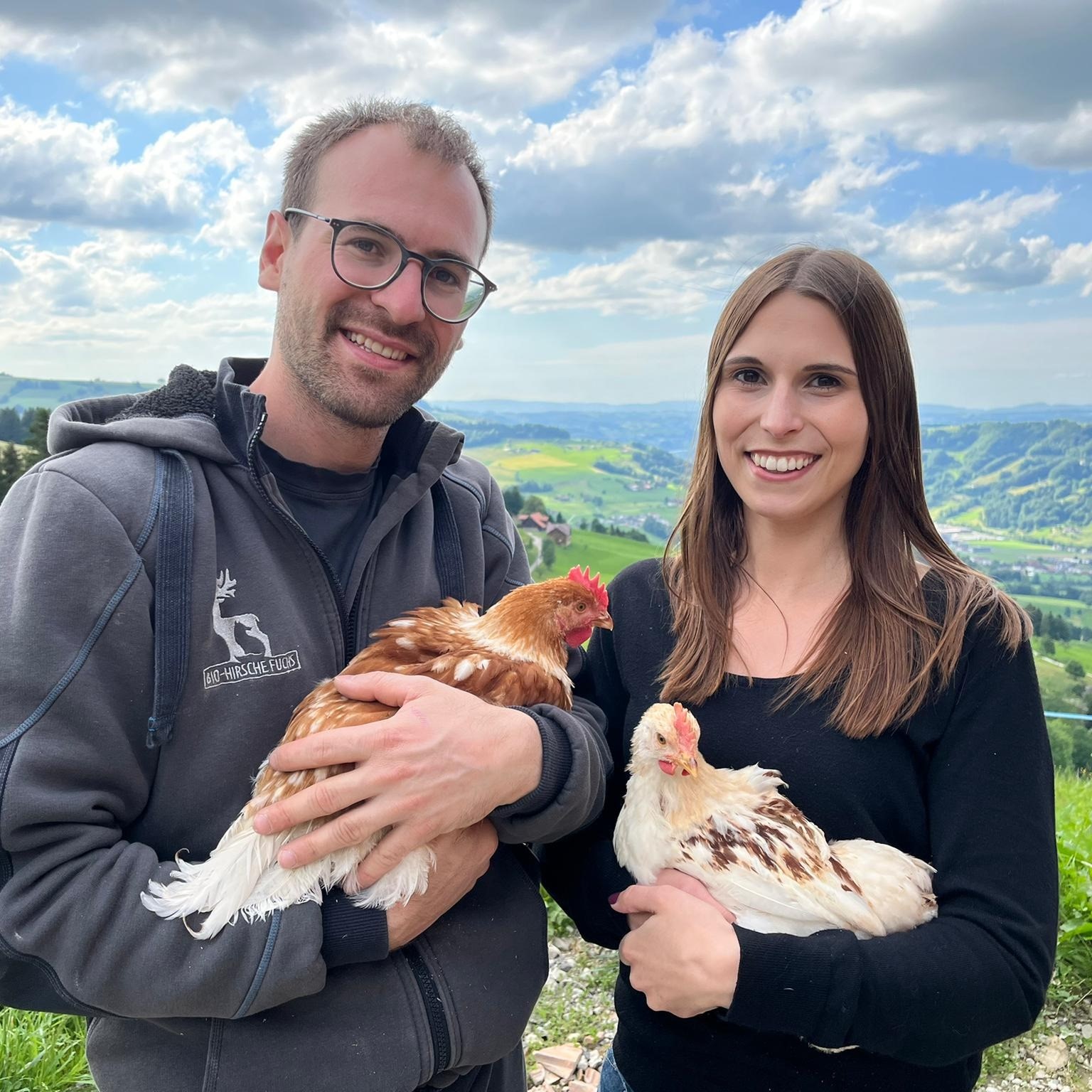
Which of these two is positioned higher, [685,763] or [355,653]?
[355,653]

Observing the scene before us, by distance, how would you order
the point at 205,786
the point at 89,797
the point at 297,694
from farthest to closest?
the point at 297,694 → the point at 205,786 → the point at 89,797

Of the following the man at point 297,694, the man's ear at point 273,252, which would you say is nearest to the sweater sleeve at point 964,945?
the man at point 297,694

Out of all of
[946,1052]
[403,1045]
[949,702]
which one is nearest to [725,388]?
[949,702]

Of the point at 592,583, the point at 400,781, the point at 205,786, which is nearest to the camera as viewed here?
the point at 400,781

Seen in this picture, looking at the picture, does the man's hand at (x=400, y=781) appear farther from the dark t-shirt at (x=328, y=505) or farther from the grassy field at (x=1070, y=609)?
the grassy field at (x=1070, y=609)

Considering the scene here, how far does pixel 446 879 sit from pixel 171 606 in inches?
34.5

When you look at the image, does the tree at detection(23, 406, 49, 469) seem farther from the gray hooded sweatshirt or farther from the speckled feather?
the speckled feather

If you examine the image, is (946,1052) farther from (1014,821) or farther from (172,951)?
(172,951)

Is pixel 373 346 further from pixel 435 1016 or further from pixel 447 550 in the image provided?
pixel 435 1016

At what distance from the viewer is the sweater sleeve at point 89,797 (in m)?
1.44

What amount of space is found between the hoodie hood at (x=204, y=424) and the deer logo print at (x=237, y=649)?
1.17 feet

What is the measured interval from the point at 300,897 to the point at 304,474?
3.59ft

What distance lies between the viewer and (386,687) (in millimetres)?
1762

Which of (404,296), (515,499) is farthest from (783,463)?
(515,499)
